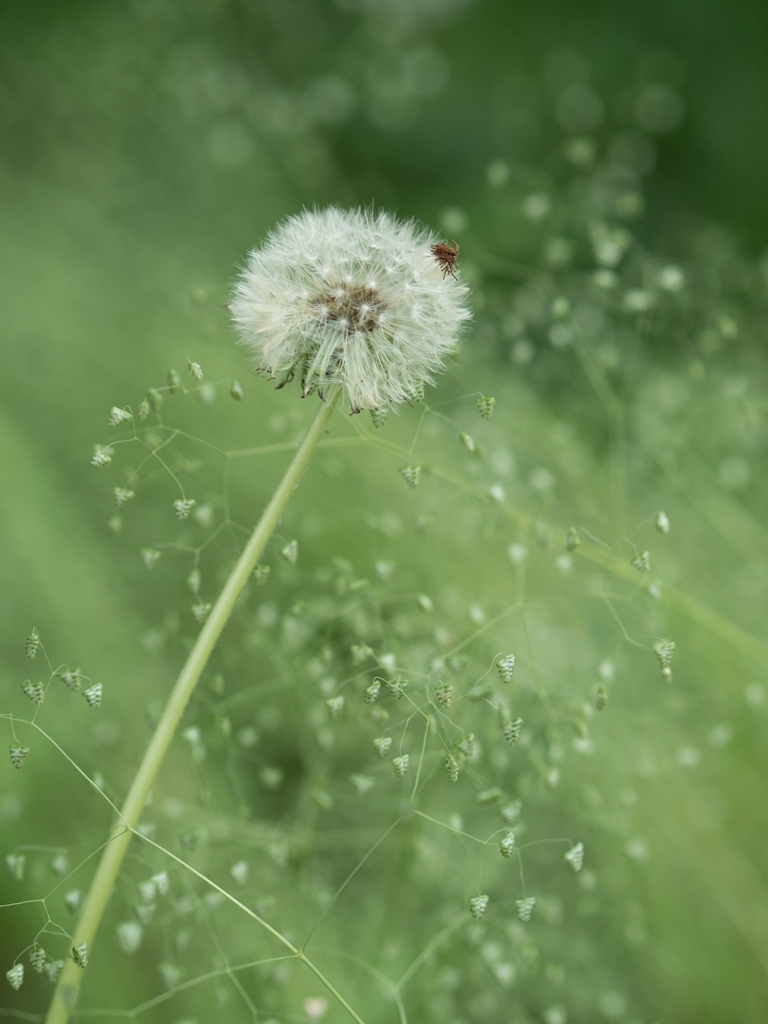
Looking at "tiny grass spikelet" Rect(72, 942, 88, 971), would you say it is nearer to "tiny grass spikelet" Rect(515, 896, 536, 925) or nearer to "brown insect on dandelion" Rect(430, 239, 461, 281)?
"tiny grass spikelet" Rect(515, 896, 536, 925)

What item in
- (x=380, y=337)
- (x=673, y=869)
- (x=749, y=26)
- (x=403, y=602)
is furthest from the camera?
(x=749, y=26)

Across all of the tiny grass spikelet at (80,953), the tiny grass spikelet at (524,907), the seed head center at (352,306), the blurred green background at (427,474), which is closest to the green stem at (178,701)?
the tiny grass spikelet at (80,953)

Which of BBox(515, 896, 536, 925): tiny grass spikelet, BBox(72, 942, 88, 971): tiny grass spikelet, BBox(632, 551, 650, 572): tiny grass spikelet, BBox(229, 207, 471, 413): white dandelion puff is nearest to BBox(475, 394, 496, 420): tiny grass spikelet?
BBox(229, 207, 471, 413): white dandelion puff

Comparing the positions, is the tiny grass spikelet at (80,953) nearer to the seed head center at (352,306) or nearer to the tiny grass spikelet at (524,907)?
the tiny grass spikelet at (524,907)

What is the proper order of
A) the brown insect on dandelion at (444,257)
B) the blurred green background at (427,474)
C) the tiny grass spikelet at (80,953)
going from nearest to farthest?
the tiny grass spikelet at (80,953) < the brown insect on dandelion at (444,257) < the blurred green background at (427,474)

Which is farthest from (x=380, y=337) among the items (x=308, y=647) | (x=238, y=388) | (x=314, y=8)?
(x=314, y=8)

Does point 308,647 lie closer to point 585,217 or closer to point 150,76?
point 585,217
